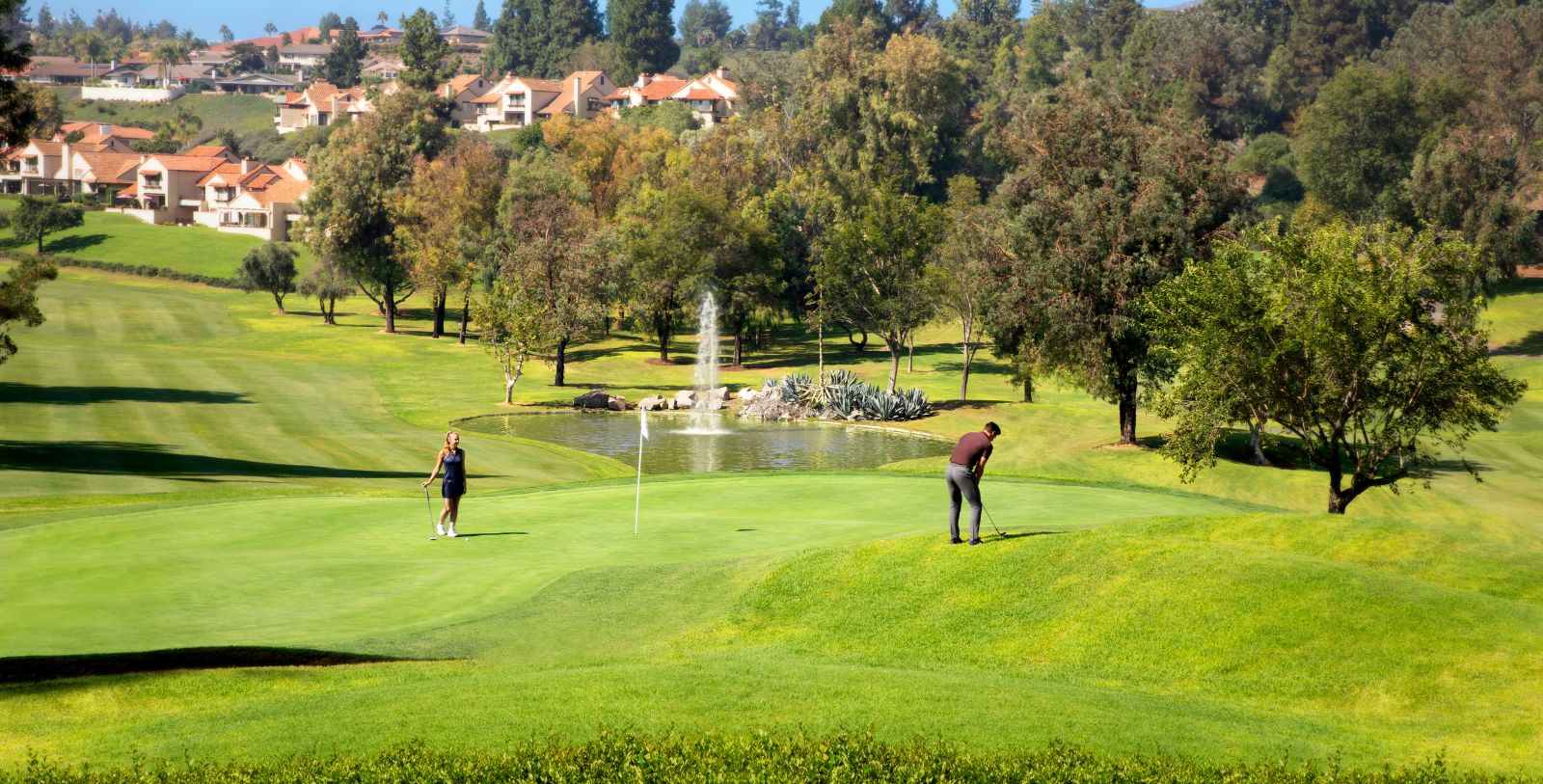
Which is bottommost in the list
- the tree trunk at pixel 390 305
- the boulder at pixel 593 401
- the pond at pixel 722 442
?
the pond at pixel 722 442

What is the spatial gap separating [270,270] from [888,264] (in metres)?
57.9

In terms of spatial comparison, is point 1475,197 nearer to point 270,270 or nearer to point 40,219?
point 270,270

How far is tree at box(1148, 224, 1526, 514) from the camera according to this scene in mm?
33156

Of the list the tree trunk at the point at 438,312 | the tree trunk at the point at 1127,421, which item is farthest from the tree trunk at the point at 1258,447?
the tree trunk at the point at 438,312

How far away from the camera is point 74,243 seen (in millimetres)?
141250

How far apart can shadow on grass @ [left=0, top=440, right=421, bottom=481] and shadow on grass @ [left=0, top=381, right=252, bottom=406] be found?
10.9m

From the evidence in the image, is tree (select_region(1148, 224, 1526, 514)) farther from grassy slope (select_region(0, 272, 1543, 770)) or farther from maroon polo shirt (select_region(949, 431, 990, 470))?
maroon polo shirt (select_region(949, 431, 990, 470))

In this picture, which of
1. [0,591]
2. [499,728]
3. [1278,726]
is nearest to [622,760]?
[499,728]

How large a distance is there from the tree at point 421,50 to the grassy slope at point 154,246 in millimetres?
21824

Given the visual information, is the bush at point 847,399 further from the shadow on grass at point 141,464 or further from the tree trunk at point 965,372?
the shadow on grass at point 141,464

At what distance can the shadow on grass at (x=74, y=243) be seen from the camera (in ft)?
456

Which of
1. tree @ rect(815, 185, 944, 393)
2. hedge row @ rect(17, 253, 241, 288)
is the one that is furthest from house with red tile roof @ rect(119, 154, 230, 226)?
tree @ rect(815, 185, 944, 393)

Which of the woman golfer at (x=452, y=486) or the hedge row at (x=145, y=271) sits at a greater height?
the hedge row at (x=145, y=271)

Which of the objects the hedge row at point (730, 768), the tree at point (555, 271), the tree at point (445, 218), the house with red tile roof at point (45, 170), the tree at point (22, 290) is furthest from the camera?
the house with red tile roof at point (45, 170)
